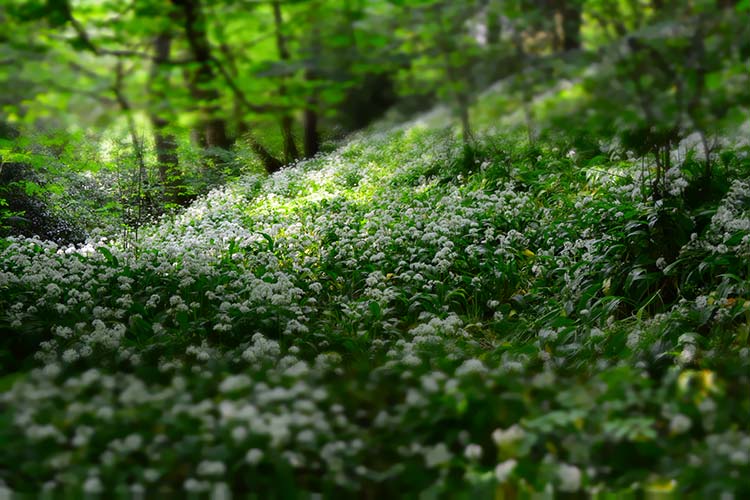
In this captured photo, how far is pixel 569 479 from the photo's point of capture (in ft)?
6.61

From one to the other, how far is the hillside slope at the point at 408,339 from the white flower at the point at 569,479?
0.01 meters

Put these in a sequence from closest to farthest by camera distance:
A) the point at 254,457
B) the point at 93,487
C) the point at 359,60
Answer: the point at 93,487
the point at 254,457
the point at 359,60

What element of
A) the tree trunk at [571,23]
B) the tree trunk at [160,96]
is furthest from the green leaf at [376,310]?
the tree trunk at [571,23]

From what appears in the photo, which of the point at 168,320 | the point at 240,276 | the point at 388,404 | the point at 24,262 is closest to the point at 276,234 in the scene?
the point at 240,276

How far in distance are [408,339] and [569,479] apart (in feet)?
9.18

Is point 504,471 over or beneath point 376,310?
over

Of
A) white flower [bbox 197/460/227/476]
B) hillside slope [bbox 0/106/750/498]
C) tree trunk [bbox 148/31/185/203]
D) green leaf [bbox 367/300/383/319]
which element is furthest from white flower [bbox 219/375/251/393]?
tree trunk [bbox 148/31/185/203]

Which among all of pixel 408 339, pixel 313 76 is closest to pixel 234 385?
pixel 408 339

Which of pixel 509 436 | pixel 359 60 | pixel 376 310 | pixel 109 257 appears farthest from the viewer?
pixel 109 257

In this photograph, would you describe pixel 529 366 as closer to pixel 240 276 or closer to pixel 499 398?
pixel 499 398

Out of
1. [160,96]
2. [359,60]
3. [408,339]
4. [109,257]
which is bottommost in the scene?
[408,339]

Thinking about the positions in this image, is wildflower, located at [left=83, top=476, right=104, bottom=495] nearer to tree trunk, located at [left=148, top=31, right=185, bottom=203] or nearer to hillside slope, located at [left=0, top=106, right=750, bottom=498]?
hillside slope, located at [left=0, top=106, right=750, bottom=498]

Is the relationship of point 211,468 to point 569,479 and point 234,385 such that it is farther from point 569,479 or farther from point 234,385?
point 569,479

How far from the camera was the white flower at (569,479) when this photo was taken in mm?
2016
